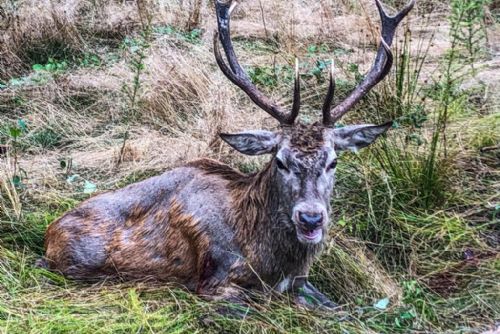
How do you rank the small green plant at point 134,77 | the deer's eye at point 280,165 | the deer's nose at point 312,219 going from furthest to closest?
1. the small green plant at point 134,77
2. the deer's eye at point 280,165
3. the deer's nose at point 312,219

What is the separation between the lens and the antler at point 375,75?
4.75 meters

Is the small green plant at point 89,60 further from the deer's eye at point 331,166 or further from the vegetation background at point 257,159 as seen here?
the deer's eye at point 331,166

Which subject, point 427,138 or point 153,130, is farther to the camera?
point 153,130

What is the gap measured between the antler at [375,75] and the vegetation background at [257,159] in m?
0.52

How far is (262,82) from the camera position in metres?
7.76

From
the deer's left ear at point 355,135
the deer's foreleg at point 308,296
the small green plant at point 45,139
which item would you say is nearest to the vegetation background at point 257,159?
the small green plant at point 45,139

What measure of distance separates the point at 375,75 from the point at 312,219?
1.08 m

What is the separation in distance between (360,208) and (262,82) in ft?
7.97

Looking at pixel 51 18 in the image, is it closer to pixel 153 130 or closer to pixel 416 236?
pixel 153 130

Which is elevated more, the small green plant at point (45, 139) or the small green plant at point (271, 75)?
the small green plant at point (271, 75)

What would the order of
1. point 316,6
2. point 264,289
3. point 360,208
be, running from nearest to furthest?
1. point 264,289
2. point 360,208
3. point 316,6

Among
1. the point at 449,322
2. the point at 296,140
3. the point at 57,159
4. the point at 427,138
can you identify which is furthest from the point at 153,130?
the point at 449,322

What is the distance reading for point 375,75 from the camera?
4926mm

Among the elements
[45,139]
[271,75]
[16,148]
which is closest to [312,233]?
[16,148]
